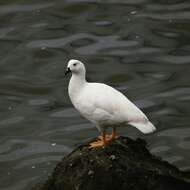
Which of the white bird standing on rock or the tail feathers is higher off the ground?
the white bird standing on rock

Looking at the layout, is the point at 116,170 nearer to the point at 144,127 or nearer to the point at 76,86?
the point at 144,127

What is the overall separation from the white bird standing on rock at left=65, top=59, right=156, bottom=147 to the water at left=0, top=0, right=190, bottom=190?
5314mm

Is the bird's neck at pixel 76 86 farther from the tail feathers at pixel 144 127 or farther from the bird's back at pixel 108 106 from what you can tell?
the tail feathers at pixel 144 127

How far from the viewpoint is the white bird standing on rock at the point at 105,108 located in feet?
41.1

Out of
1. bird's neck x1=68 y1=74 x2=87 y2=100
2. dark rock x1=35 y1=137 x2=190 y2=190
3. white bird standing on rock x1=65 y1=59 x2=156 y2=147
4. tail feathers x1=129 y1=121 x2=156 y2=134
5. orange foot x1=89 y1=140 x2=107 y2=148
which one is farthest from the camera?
bird's neck x1=68 y1=74 x2=87 y2=100

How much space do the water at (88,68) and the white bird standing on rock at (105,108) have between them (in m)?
5.31

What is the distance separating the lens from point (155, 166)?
12461 millimetres

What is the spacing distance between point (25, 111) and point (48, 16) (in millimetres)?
6293

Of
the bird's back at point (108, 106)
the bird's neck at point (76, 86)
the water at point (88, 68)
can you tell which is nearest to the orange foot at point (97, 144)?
the bird's back at point (108, 106)

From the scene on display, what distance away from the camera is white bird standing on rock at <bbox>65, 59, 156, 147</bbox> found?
41.1ft

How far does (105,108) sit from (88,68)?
11259 millimetres

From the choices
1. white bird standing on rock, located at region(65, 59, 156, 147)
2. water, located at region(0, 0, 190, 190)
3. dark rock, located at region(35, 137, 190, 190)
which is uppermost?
white bird standing on rock, located at region(65, 59, 156, 147)

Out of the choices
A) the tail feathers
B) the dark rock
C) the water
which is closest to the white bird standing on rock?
the tail feathers

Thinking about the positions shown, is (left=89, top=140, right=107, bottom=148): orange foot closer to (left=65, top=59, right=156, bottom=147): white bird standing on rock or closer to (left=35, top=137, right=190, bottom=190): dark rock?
(left=65, top=59, right=156, bottom=147): white bird standing on rock
